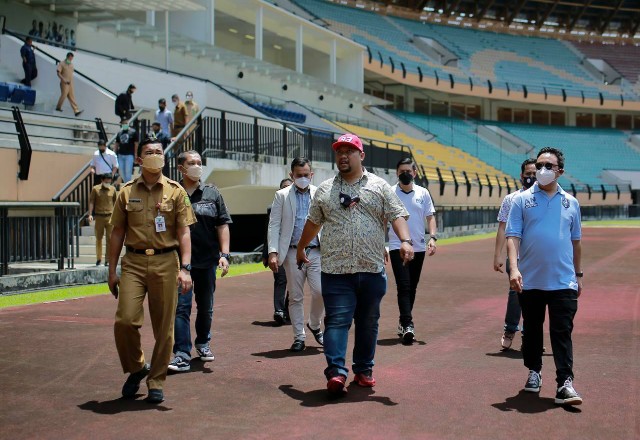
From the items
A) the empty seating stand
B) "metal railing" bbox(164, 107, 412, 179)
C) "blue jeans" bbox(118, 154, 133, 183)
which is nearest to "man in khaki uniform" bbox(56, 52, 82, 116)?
the empty seating stand

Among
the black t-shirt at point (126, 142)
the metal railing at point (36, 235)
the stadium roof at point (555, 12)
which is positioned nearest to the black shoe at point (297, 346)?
the metal railing at point (36, 235)

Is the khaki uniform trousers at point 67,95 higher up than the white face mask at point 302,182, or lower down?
higher up

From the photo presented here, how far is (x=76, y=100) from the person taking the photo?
24.9 metres

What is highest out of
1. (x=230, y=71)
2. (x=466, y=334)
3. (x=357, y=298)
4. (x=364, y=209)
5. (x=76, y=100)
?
(x=230, y=71)

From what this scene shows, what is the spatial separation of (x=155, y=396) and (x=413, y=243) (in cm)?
417

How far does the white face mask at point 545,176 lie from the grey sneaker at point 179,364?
132 inches

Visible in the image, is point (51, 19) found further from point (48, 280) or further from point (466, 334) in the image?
point (466, 334)

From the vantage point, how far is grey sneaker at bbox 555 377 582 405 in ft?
20.6

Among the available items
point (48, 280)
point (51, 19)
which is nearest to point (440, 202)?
point (51, 19)

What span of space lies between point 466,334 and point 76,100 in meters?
17.7

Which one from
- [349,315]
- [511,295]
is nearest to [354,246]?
[349,315]

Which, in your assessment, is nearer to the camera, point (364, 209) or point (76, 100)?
point (364, 209)

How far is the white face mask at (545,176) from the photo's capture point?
21.7 ft

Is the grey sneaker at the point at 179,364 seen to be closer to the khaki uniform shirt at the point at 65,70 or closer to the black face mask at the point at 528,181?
the black face mask at the point at 528,181
